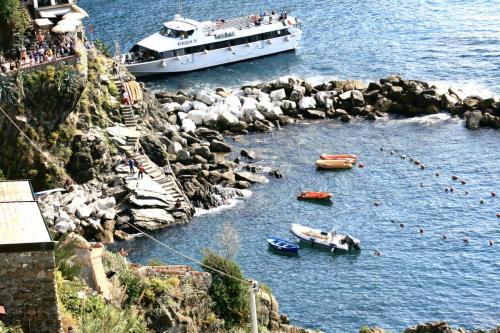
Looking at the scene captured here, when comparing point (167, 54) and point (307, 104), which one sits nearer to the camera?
point (307, 104)

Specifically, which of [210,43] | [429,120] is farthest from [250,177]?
[210,43]

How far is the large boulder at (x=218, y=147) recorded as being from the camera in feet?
311

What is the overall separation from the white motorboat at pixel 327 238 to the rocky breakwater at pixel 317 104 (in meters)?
24.7

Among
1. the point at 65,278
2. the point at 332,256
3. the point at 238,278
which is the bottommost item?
the point at 332,256

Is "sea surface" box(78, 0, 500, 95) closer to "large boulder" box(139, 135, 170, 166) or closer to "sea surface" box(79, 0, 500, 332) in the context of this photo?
"sea surface" box(79, 0, 500, 332)

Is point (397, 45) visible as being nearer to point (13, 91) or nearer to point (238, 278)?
point (13, 91)

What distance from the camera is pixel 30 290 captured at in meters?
34.9

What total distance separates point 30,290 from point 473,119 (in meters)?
72.7

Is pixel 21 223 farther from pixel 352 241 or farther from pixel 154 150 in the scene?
pixel 154 150

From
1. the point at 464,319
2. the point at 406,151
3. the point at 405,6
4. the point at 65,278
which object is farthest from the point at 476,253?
the point at 405,6

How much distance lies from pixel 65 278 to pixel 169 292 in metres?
5.87

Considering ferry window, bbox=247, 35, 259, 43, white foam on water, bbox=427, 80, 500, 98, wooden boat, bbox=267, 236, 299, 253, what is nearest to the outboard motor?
wooden boat, bbox=267, 236, 299, 253

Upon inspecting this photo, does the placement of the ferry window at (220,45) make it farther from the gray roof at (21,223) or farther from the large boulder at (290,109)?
the gray roof at (21,223)

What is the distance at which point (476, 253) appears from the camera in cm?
7588
